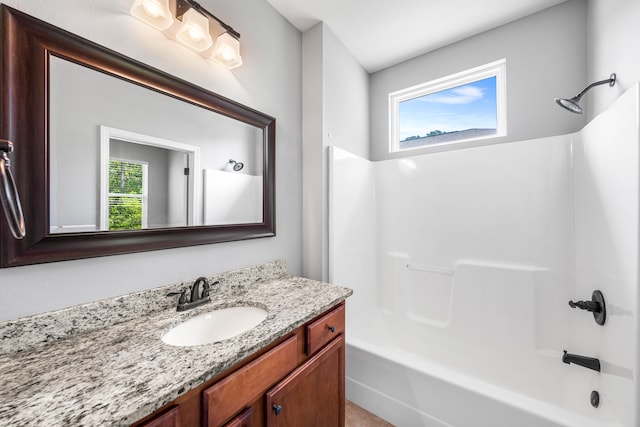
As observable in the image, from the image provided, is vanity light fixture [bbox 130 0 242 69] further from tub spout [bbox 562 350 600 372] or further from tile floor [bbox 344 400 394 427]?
tub spout [bbox 562 350 600 372]

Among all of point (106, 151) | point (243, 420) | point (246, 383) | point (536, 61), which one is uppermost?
point (536, 61)

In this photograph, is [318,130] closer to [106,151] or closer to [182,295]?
[106,151]

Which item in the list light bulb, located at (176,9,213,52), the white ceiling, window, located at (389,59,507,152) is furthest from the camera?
window, located at (389,59,507,152)

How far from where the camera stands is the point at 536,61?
184 cm

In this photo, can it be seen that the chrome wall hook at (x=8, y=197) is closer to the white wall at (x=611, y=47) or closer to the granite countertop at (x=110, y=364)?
the granite countertop at (x=110, y=364)

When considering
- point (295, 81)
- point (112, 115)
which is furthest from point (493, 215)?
point (112, 115)

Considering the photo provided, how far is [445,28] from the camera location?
1.94 metres

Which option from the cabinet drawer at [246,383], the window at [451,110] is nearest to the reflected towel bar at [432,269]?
the window at [451,110]

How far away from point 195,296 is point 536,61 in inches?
106

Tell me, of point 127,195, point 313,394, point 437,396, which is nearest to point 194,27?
point 127,195

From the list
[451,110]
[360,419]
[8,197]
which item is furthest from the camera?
[451,110]

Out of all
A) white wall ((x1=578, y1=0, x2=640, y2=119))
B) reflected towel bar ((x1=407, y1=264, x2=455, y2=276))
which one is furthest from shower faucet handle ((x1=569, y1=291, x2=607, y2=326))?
white wall ((x1=578, y1=0, x2=640, y2=119))

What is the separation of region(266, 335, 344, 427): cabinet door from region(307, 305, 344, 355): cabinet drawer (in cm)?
4

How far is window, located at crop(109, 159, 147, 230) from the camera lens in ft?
3.23
